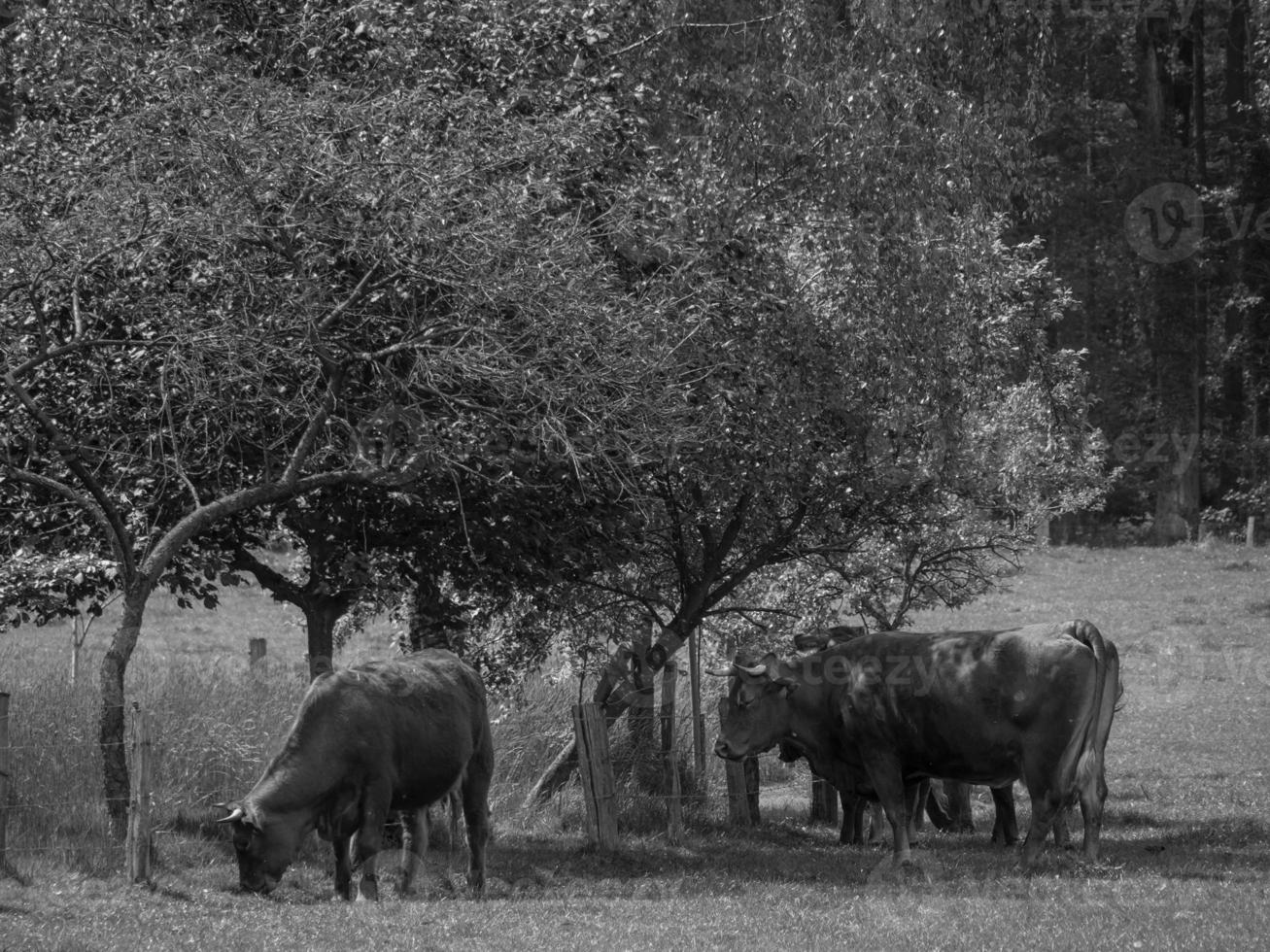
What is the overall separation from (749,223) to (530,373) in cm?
362

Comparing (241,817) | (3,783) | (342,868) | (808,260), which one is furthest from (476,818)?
(808,260)

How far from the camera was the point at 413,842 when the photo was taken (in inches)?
571

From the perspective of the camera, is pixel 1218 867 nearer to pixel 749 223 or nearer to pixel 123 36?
pixel 749 223

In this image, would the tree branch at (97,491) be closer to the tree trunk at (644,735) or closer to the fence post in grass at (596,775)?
the fence post in grass at (596,775)

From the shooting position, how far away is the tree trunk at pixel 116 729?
14.1 meters

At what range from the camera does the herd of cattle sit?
13672 millimetres

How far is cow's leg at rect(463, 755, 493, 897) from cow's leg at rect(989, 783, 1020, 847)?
575 centimetres

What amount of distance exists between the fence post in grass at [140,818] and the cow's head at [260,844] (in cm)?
67

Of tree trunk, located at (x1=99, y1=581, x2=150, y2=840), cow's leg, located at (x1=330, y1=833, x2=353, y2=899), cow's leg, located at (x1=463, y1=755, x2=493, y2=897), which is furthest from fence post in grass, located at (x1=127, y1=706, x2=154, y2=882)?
cow's leg, located at (x1=463, y1=755, x2=493, y2=897)

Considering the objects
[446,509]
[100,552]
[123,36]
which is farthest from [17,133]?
[446,509]

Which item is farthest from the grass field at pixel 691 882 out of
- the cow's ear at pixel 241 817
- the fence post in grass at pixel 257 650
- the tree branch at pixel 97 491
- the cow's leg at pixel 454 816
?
the fence post in grass at pixel 257 650

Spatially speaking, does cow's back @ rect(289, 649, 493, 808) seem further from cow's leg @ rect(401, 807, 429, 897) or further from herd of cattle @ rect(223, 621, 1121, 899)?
cow's leg @ rect(401, 807, 429, 897)

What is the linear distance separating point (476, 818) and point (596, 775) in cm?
240

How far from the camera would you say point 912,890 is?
13.6 meters
